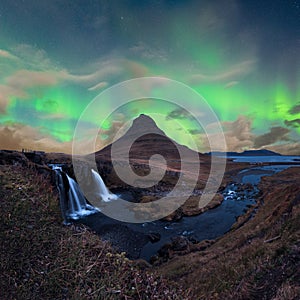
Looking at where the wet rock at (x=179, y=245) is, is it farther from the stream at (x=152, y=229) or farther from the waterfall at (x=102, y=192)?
the waterfall at (x=102, y=192)

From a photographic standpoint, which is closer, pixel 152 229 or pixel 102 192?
pixel 152 229

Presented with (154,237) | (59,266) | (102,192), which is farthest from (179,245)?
(102,192)

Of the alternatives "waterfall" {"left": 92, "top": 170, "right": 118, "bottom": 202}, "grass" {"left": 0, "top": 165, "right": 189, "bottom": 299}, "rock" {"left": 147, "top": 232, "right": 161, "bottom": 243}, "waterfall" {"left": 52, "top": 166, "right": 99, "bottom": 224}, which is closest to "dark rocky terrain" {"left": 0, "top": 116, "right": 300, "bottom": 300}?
"grass" {"left": 0, "top": 165, "right": 189, "bottom": 299}

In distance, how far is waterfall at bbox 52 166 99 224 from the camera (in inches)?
1221

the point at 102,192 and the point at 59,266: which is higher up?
the point at 59,266

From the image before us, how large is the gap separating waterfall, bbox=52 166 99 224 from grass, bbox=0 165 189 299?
24.8 meters

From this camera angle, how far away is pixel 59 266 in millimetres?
5352

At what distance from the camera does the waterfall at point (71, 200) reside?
102 ft

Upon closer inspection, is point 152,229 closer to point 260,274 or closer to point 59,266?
point 260,274

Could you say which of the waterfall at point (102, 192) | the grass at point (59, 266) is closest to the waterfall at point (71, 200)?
the waterfall at point (102, 192)

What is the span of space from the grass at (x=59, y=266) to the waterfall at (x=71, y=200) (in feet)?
81.2

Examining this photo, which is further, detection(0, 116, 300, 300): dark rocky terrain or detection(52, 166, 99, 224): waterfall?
detection(52, 166, 99, 224): waterfall

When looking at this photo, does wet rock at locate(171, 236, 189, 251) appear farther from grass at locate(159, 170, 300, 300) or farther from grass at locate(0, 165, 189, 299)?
grass at locate(0, 165, 189, 299)

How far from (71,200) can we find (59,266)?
30.0 metres
